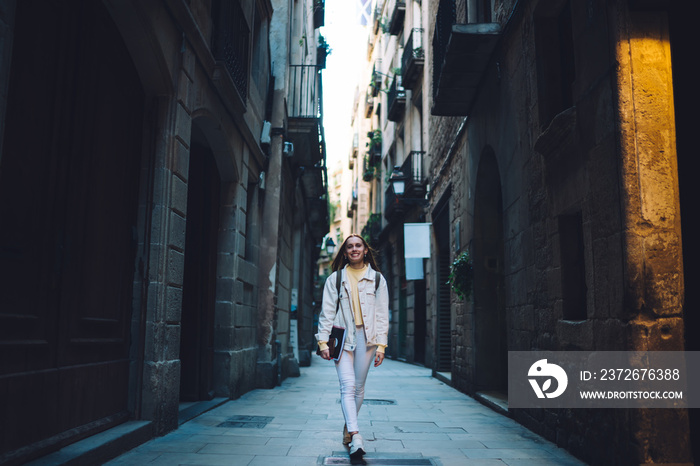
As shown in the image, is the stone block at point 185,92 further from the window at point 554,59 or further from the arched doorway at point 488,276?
the arched doorway at point 488,276

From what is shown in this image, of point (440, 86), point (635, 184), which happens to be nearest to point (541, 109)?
point (635, 184)

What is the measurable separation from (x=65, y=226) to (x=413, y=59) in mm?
14717

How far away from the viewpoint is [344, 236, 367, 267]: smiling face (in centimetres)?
518

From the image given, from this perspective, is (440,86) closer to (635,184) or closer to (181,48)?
(181,48)

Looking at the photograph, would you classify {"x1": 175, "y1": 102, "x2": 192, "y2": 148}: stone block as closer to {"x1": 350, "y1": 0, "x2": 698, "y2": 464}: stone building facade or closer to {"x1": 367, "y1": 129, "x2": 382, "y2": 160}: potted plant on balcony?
{"x1": 350, "y1": 0, "x2": 698, "y2": 464}: stone building facade

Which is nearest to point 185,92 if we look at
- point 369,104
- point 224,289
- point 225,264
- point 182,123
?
point 182,123

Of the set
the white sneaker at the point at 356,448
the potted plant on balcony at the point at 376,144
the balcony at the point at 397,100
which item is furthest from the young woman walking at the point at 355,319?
the potted plant on balcony at the point at 376,144

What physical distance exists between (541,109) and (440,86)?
357cm

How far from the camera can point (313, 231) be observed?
1025 inches

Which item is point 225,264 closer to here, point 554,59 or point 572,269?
point 572,269

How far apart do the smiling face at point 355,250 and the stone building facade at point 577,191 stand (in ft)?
6.14

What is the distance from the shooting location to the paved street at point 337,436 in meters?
4.65

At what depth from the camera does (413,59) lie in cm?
1742

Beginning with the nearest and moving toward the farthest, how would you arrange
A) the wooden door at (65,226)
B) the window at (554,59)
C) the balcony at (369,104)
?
the wooden door at (65,226)
the window at (554,59)
the balcony at (369,104)
